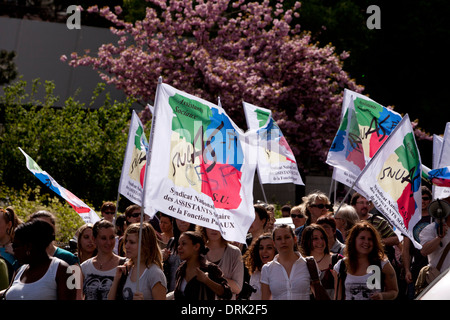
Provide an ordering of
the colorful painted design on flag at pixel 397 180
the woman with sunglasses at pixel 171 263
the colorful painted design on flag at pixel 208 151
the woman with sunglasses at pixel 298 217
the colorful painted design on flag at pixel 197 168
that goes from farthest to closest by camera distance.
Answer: the woman with sunglasses at pixel 298 217, the colorful painted design on flag at pixel 397 180, the woman with sunglasses at pixel 171 263, the colorful painted design on flag at pixel 208 151, the colorful painted design on flag at pixel 197 168

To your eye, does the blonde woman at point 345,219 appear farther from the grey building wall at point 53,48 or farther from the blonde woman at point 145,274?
the grey building wall at point 53,48

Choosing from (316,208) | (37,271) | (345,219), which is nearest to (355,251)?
(345,219)

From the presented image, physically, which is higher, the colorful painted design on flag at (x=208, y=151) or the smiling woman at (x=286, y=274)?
the colorful painted design on flag at (x=208, y=151)

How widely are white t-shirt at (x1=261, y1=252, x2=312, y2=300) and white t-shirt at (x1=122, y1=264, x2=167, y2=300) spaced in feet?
3.17

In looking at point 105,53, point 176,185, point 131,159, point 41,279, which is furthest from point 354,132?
point 105,53

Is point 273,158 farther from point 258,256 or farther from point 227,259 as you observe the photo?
point 227,259

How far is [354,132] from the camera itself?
10.7m

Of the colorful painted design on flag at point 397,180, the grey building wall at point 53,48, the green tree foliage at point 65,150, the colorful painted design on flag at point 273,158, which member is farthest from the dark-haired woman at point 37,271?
the grey building wall at point 53,48

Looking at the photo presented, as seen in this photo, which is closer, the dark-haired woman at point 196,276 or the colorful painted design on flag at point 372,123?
the dark-haired woman at point 196,276

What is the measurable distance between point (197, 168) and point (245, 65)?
1739cm

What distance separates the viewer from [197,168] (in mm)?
6941

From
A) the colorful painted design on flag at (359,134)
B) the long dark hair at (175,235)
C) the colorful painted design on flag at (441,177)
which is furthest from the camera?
the colorful painted design on flag at (359,134)

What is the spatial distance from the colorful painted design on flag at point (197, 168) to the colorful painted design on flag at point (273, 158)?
4.21m

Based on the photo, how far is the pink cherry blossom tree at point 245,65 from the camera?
24484mm
